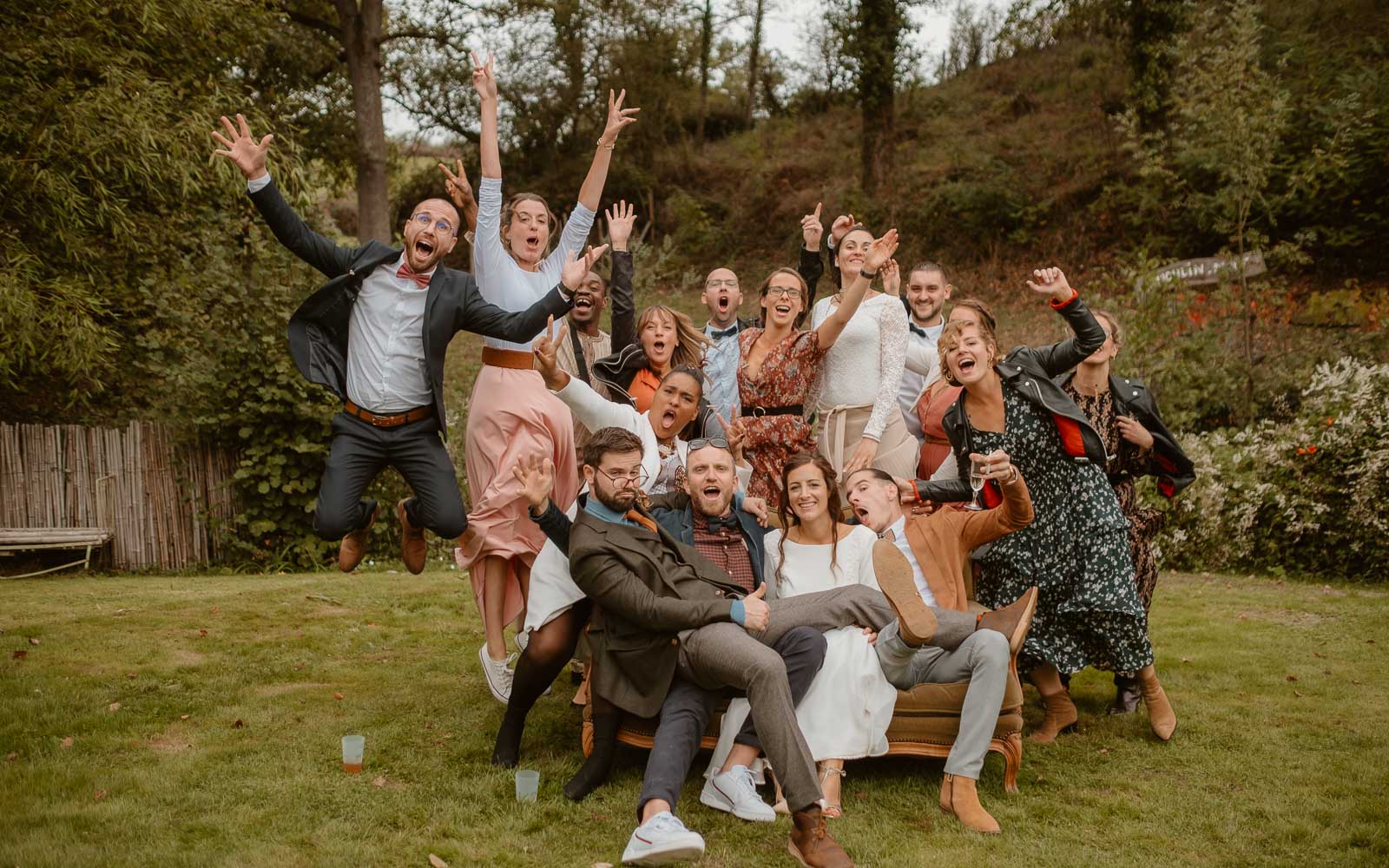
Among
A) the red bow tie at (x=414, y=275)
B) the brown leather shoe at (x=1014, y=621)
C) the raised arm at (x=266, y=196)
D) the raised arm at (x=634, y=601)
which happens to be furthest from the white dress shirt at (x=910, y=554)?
the raised arm at (x=266, y=196)

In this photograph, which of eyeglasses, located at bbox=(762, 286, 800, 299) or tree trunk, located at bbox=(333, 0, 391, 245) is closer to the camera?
eyeglasses, located at bbox=(762, 286, 800, 299)

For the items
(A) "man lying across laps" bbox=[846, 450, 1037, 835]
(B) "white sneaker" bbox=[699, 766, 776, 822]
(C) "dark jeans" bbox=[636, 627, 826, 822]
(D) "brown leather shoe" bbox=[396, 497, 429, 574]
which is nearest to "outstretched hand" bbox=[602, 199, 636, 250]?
(D) "brown leather shoe" bbox=[396, 497, 429, 574]

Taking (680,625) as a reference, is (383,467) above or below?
above

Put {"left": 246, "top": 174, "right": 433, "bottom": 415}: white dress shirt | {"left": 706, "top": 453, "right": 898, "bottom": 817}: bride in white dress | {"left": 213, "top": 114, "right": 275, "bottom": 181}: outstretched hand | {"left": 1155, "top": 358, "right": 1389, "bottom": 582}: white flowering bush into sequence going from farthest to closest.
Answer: {"left": 1155, "top": 358, "right": 1389, "bottom": 582}: white flowering bush, {"left": 246, "top": 174, "right": 433, "bottom": 415}: white dress shirt, {"left": 213, "top": 114, "right": 275, "bottom": 181}: outstretched hand, {"left": 706, "top": 453, "right": 898, "bottom": 817}: bride in white dress

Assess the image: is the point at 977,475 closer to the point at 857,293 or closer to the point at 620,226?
the point at 857,293

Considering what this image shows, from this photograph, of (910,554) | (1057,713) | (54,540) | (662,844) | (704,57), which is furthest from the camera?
(704,57)

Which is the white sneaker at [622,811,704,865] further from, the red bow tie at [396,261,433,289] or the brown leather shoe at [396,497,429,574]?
the red bow tie at [396,261,433,289]

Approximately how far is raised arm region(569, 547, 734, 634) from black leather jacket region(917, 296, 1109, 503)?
1317 millimetres

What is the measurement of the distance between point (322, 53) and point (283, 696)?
14228mm

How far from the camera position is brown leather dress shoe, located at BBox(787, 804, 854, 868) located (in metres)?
3.55

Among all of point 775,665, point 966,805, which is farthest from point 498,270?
point 966,805

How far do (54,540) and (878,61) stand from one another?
16.7 m

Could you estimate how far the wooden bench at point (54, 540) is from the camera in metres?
9.37

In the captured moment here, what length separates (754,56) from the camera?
28.1 m
